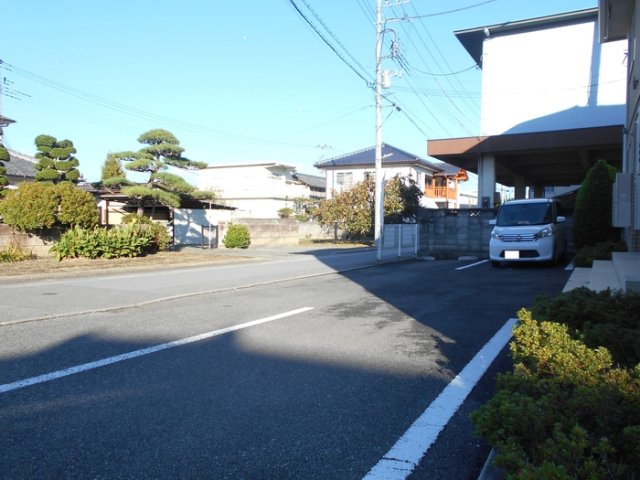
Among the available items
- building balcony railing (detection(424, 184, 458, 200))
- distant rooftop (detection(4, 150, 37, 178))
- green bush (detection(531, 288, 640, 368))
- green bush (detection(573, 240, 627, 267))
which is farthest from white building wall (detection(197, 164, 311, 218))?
green bush (detection(531, 288, 640, 368))

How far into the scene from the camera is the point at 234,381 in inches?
175

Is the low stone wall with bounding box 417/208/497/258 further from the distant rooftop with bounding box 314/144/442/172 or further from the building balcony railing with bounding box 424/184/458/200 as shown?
the building balcony railing with bounding box 424/184/458/200

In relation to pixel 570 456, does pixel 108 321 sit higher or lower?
lower

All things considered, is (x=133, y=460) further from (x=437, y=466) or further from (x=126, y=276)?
(x=126, y=276)

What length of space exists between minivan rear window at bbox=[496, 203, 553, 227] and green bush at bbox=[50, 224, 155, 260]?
12.2 m

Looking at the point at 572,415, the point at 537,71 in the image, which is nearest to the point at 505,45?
the point at 537,71

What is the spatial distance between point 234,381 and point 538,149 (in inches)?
701

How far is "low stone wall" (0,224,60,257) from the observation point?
16172 mm

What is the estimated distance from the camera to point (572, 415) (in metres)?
2.61

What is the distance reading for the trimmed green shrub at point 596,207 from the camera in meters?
13.6

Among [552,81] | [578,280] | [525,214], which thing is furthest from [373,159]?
[578,280]

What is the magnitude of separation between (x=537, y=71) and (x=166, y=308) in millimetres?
21481

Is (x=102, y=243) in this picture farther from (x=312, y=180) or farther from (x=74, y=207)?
(x=312, y=180)

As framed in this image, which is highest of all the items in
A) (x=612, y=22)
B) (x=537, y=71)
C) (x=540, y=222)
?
(x=537, y=71)
